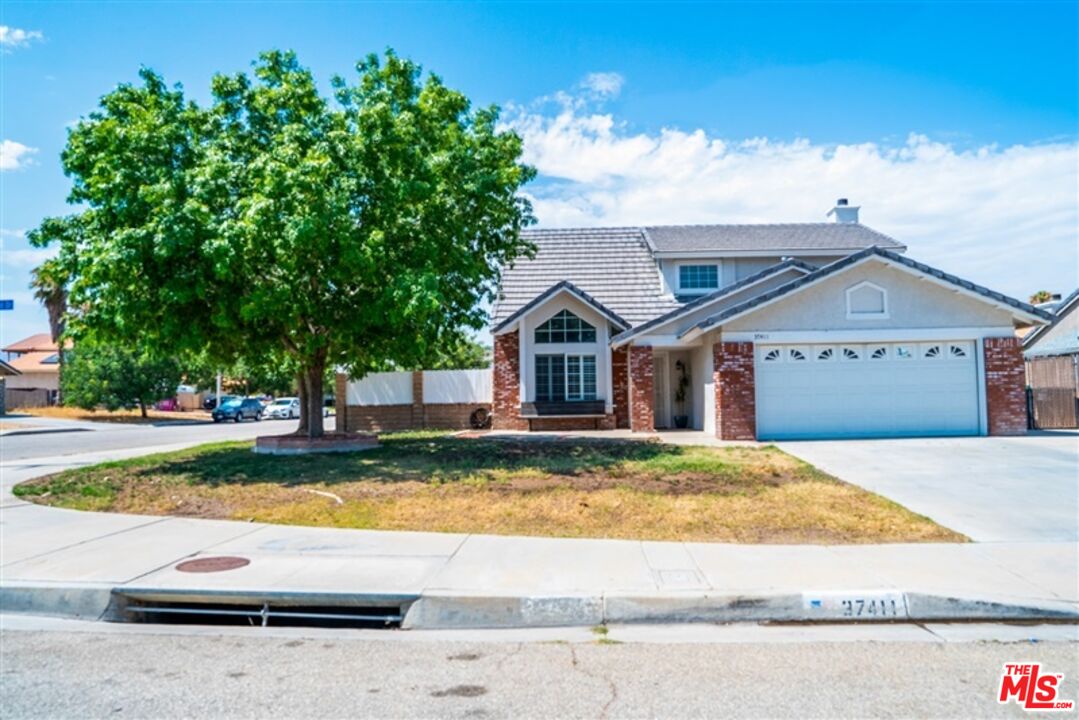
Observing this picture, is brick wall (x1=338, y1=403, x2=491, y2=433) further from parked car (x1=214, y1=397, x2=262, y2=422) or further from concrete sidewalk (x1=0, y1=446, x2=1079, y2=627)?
parked car (x1=214, y1=397, x2=262, y2=422)

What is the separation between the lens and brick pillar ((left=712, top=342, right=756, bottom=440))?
60.1ft

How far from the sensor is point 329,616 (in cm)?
621

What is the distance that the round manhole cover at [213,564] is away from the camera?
708 cm

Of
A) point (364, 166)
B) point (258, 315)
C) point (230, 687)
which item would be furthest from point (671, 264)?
point (230, 687)

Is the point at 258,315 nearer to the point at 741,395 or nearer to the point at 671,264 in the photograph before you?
the point at 741,395

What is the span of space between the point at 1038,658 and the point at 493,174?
13762 mm

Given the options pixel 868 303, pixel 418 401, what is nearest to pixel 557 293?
pixel 418 401

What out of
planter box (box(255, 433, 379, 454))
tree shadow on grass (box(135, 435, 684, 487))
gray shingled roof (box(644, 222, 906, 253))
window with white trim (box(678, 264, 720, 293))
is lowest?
tree shadow on grass (box(135, 435, 684, 487))

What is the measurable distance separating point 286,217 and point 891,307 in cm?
1447

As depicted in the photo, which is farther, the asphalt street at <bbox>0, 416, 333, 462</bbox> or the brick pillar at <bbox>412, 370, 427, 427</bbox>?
the brick pillar at <bbox>412, 370, 427, 427</bbox>

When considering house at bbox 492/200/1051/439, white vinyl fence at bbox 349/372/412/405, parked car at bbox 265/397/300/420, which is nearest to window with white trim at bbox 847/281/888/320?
house at bbox 492/200/1051/439

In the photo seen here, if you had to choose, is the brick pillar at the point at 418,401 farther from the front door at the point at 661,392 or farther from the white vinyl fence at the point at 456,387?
the front door at the point at 661,392

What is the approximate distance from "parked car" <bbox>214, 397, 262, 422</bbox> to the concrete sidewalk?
121 feet

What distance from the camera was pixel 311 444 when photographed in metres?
16.8
